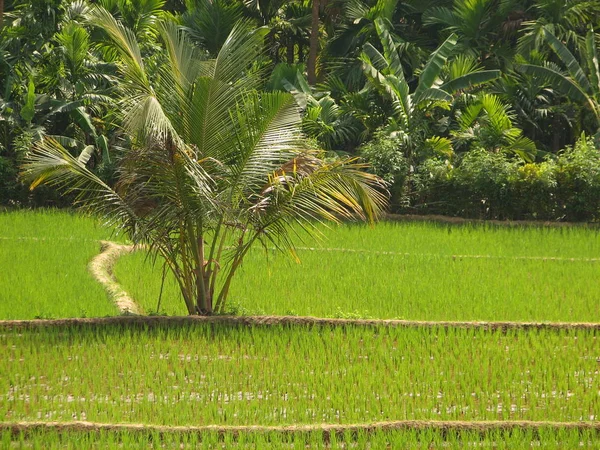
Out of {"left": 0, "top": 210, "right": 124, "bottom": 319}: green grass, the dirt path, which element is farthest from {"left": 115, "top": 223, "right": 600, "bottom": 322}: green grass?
{"left": 0, "top": 210, "right": 124, "bottom": 319}: green grass

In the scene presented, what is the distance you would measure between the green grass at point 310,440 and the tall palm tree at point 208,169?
268 centimetres

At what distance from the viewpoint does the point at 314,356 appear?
23.9 feet

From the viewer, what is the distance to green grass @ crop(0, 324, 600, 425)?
6.06 m

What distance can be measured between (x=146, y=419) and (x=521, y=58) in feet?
40.4

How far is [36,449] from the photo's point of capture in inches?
208

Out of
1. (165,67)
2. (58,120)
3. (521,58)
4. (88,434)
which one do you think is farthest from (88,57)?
(88,434)

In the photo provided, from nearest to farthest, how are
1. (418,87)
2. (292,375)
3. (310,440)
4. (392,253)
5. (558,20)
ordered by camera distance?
1. (310,440)
2. (292,375)
3. (392,253)
4. (418,87)
5. (558,20)

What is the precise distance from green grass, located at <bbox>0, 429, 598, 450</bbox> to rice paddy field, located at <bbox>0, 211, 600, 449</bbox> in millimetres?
11

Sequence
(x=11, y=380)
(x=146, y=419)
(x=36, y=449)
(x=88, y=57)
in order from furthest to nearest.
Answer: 1. (x=88, y=57)
2. (x=11, y=380)
3. (x=146, y=419)
4. (x=36, y=449)

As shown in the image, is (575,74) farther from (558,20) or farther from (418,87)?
(418,87)

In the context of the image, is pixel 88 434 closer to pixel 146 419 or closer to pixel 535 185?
pixel 146 419

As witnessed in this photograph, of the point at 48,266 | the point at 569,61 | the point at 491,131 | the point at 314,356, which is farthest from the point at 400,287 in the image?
the point at 569,61

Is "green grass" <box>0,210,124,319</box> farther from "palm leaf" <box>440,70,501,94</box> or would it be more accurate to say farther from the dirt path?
"palm leaf" <box>440,70,501,94</box>

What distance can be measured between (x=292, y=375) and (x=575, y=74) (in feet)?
36.1
